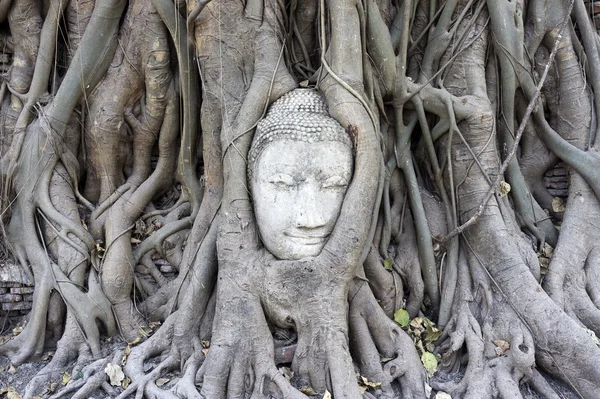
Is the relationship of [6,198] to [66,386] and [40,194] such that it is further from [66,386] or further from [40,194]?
[66,386]

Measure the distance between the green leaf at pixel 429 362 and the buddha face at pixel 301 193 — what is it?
841mm

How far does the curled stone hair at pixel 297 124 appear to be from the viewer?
2.38 metres

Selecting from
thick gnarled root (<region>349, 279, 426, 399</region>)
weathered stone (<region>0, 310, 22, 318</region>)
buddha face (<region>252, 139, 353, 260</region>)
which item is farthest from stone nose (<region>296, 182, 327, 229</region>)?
weathered stone (<region>0, 310, 22, 318</region>)

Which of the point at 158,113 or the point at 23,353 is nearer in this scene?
the point at 23,353

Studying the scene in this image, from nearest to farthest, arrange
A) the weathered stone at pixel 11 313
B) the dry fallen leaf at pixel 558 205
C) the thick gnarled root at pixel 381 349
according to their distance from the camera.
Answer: the thick gnarled root at pixel 381 349 < the weathered stone at pixel 11 313 < the dry fallen leaf at pixel 558 205

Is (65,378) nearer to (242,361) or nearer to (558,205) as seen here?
(242,361)

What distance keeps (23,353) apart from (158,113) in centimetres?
165

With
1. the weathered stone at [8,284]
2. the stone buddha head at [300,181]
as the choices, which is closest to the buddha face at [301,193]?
the stone buddha head at [300,181]

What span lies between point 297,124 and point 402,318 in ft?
4.11

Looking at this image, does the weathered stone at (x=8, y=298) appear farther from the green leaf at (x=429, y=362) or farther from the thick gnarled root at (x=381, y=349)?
the green leaf at (x=429, y=362)

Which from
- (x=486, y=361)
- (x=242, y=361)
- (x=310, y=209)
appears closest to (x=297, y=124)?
(x=310, y=209)

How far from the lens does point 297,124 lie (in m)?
2.39

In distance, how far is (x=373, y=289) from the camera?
2664 mm

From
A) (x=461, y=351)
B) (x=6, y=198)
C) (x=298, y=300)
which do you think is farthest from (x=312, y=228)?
(x=6, y=198)
